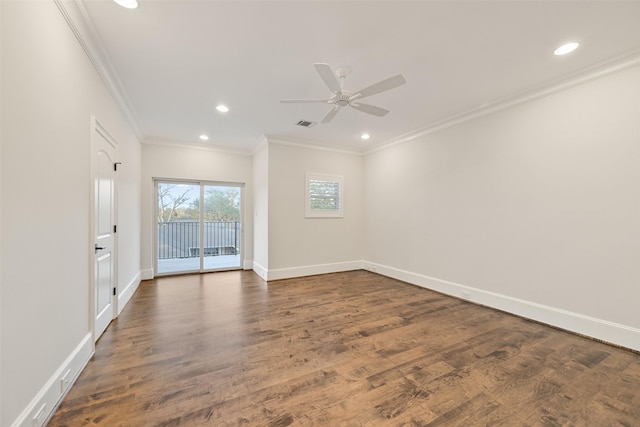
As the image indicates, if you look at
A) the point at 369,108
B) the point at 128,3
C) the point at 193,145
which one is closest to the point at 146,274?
the point at 193,145

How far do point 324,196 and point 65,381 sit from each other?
4489 millimetres

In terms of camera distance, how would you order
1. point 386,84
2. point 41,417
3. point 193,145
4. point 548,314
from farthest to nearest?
point 193,145 < point 548,314 < point 386,84 < point 41,417

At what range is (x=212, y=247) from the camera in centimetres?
577

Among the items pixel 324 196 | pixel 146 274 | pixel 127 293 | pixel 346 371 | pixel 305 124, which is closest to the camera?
pixel 346 371

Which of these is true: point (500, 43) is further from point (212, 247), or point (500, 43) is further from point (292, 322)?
point (212, 247)

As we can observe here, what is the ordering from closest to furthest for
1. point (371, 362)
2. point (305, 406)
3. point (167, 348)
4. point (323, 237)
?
1. point (305, 406)
2. point (371, 362)
3. point (167, 348)
4. point (323, 237)

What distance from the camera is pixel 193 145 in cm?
534

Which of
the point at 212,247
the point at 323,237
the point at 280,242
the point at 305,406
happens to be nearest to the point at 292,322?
the point at 305,406

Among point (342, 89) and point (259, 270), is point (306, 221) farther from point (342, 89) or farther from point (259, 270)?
point (342, 89)

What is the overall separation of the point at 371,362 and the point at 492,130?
138 inches

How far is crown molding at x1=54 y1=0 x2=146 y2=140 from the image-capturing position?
1.81 m

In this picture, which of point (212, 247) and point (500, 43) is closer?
point (500, 43)

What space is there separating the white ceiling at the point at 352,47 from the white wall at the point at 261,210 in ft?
5.24

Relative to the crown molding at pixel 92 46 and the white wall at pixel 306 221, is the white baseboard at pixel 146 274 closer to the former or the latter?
the white wall at pixel 306 221
